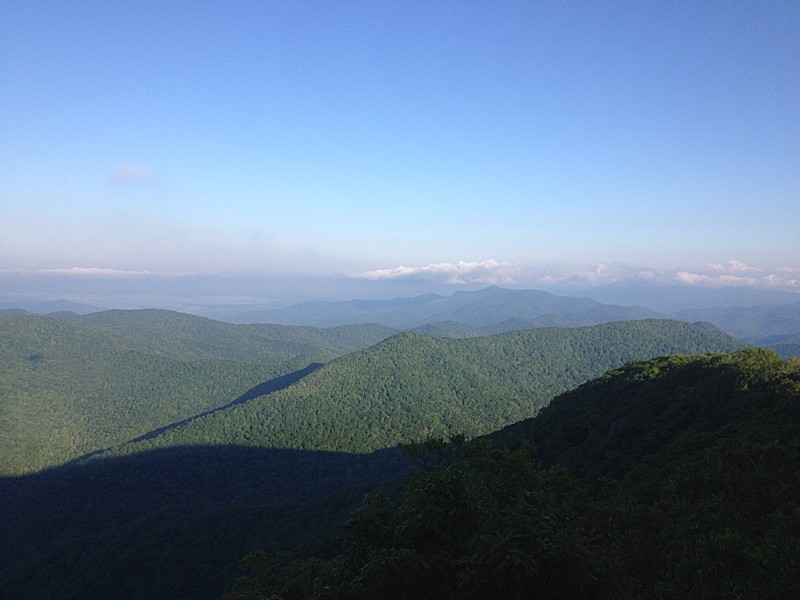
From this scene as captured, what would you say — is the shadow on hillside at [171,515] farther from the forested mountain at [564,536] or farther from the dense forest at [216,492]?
the forested mountain at [564,536]

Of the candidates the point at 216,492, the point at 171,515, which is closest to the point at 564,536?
the point at 171,515

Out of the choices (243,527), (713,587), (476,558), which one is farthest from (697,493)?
(243,527)

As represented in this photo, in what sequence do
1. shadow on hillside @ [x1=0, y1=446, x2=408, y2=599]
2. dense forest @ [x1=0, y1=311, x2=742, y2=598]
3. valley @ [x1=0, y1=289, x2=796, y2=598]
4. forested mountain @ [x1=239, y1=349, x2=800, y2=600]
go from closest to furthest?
forested mountain @ [x1=239, y1=349, x2=800, y2=600] → valley @ [x1=0, y1=289, x2=796, y2=598] → shadow on hillside @ [x1=0, y1=446, x2=408, y2=599] → dense forest @ [x1=0, y1=311, x2=742, y2=598]

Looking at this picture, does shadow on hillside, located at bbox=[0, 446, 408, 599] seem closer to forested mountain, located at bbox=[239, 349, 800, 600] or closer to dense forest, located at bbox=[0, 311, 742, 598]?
dense forest, located at bbox=[0, 311, 742, 598]

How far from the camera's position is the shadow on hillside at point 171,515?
7450 cm

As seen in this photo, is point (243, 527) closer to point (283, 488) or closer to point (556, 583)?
point (283, 488)

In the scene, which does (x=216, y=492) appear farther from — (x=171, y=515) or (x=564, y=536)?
(x=564, y=536)

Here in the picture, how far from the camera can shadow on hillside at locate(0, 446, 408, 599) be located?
74500 mm

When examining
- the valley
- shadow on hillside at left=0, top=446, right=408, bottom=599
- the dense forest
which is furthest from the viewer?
the dense forest

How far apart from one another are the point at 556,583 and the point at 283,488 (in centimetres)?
13766

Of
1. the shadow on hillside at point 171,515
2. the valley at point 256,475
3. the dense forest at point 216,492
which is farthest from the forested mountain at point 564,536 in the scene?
the shadow on hillside at point 171,515

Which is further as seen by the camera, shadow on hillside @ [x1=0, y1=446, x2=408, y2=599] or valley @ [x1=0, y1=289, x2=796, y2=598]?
shadow on hillside @ [x1=0, y1=446, x2=408, y2=599]

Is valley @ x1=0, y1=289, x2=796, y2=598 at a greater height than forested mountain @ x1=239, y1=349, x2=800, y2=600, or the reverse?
forested mountain @ x1=239, y1=349, x2=800, y2=600

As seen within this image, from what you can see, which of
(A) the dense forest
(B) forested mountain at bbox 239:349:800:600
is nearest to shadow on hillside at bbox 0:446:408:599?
(A) the dense forest
